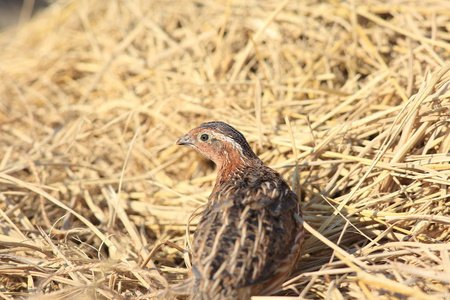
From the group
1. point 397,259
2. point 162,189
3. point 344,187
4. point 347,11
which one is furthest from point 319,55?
point 397,259

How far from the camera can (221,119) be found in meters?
5.32

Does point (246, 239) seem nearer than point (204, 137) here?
Yes

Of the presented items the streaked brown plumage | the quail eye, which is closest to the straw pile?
the streaked brown plumage

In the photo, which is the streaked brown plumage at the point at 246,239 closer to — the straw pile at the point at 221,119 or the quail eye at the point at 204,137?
the straw pile at the point at 221,119

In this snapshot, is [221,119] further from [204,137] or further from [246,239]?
[246,239]

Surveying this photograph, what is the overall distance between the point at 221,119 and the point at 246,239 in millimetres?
2353

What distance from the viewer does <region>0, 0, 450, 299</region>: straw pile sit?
145 inches

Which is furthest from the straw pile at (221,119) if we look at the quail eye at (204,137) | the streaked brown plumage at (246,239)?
the quail eye at (204,137)

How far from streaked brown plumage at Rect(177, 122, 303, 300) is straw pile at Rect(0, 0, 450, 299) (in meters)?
0.24

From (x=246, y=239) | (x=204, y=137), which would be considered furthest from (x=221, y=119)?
(x=246, y=239)

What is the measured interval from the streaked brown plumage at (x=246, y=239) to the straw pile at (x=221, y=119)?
24 centimetres

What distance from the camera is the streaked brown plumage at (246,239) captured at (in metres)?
3.12

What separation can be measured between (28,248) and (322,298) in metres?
2.71

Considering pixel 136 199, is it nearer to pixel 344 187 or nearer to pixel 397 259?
pixel 344 187
